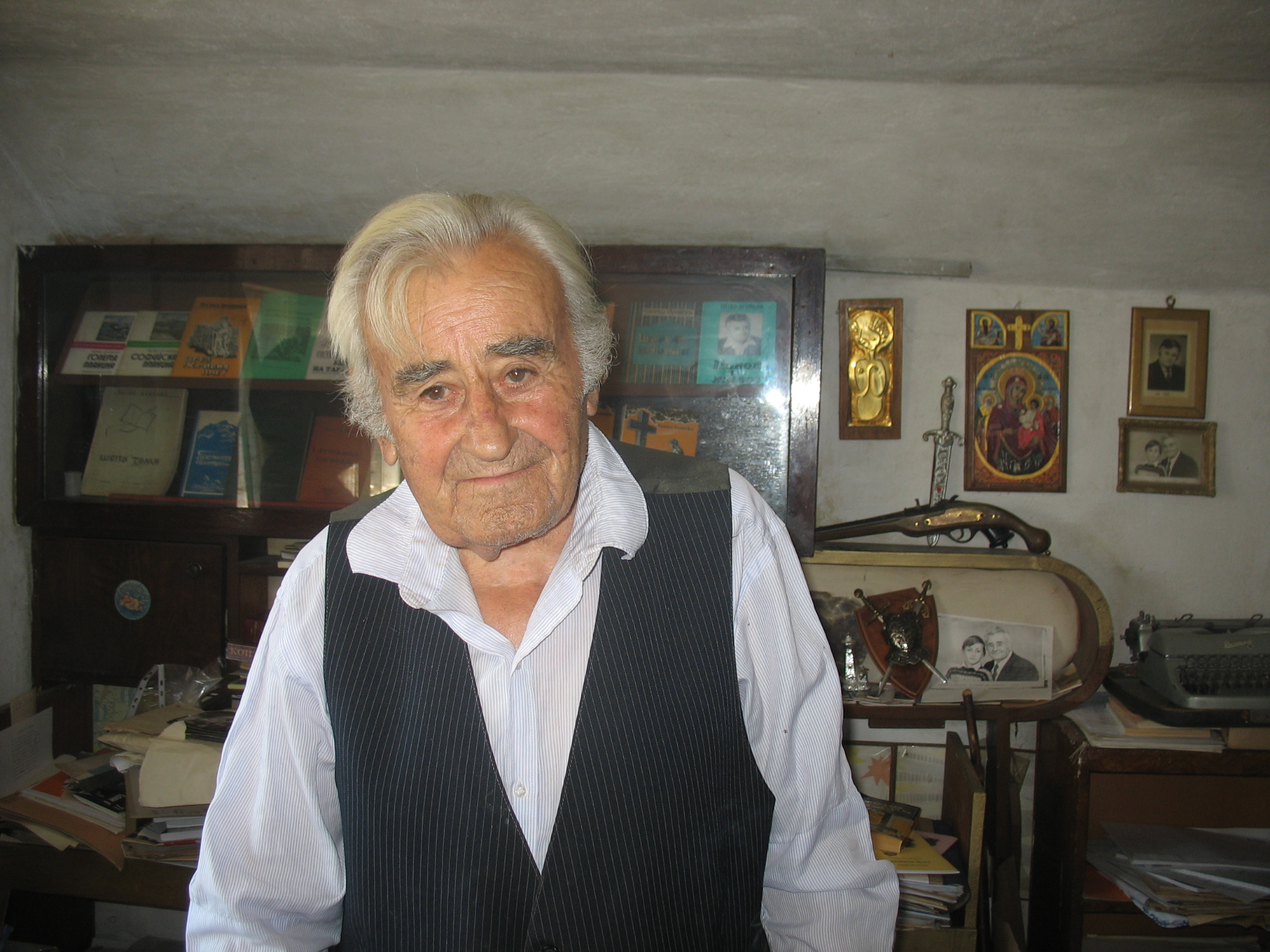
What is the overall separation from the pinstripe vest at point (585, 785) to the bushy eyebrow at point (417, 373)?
0.24m

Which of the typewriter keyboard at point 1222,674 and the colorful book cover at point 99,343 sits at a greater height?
the colorful book cover at point 99,343

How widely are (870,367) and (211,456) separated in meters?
1.75

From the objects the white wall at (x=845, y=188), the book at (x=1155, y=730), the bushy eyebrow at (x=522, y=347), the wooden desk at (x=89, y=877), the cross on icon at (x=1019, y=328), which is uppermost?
the white wall at (x=845, y=188)

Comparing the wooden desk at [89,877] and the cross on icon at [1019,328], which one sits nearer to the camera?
the wooden desk at [89,877]

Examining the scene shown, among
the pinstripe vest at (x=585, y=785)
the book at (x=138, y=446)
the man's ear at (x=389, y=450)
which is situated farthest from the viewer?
the book at (x=138, y=446)

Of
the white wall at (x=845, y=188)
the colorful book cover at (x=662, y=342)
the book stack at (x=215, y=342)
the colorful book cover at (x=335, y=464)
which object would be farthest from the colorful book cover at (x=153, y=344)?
the colorful book cover at (x=662, y=342)

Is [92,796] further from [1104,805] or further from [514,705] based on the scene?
[1104,805]

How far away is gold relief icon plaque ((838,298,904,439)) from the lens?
2004 mm

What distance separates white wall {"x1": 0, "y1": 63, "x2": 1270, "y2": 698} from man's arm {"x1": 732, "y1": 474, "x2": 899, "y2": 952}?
111 centimetres

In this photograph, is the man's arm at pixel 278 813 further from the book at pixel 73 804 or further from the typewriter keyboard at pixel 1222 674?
the typewriter keyboard at pixel 1222 674

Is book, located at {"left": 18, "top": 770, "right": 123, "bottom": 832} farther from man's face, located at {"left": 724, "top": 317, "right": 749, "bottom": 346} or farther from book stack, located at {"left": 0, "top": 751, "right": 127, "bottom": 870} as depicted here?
man's face, located at {"left": 724, "top": 317, "right": 749, "bottom": 346}

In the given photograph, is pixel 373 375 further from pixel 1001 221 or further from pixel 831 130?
pixel 1001 221

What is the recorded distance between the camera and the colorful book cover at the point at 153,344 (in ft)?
6.37

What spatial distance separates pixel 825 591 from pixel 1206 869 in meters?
1.04
